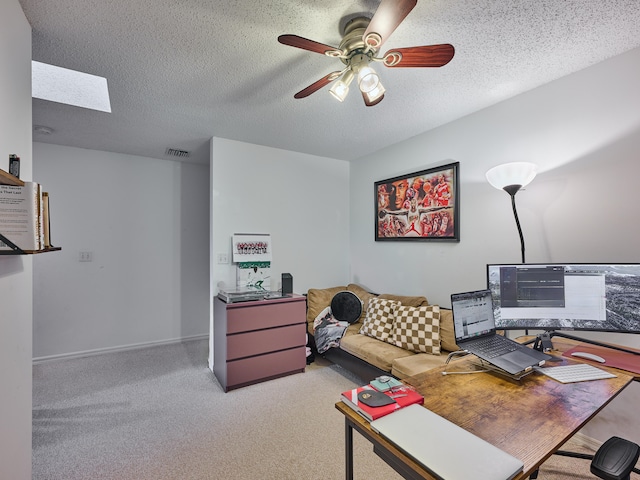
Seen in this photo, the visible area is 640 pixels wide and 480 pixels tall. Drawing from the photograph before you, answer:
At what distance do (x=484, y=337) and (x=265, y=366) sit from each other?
207 centimetres

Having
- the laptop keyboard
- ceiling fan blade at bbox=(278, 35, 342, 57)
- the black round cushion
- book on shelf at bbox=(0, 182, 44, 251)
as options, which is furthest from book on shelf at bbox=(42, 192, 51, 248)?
the black round cushion

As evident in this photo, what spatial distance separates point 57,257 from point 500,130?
483 cm

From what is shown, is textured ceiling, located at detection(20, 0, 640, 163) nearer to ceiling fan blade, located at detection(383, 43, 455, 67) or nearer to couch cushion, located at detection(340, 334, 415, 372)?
ceiling fan blade, located at detection(383, 43, 455, 67)

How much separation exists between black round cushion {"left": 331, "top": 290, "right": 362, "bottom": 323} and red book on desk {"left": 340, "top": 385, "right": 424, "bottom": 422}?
227cm

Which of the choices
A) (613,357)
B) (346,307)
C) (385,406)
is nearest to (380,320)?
(346,307)

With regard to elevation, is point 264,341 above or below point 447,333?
below


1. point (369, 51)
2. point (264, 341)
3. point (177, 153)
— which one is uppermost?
point (177, 153)

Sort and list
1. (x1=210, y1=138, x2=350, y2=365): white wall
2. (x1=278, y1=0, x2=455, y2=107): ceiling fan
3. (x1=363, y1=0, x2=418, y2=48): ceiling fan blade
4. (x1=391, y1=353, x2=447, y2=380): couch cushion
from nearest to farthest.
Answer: (x1=363, y1=0, x2=418, y2=48): ceiling fan blade → (x1=278, y1=0, x2=455, y2=107): ceiling fan → (x1=391, y1=353, x2=447, y2=380): couch cushion → (x1=210, y1=138, x2=350, y2=365): white wall

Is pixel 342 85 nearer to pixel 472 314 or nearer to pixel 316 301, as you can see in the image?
pixel 472 314

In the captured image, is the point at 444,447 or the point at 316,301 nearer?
the point at 444,447

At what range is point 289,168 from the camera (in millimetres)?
3770

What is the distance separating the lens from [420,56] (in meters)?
1.46

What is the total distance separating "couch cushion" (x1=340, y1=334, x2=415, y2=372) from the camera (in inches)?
99.0

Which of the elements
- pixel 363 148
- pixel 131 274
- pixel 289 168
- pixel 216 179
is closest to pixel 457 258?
pixel 363 148
